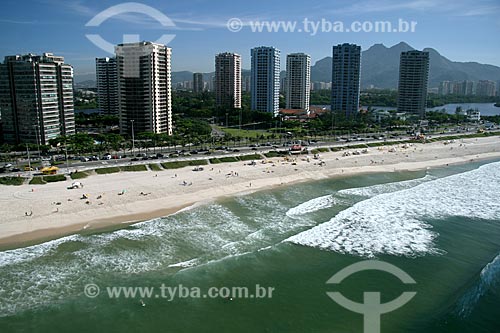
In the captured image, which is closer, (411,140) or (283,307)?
(283,307)

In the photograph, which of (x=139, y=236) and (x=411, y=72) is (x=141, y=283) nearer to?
(x=139, y=236)

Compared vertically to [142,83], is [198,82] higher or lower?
higher

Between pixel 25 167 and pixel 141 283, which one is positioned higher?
pixel 25 167

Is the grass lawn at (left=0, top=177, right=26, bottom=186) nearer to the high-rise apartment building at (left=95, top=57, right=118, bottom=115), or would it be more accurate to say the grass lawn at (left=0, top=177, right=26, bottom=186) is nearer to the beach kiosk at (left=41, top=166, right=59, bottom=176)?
the beach kiosk at (left=41, top=166, right=59, bottom=176)

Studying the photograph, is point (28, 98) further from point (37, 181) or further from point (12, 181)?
point (37, 181)

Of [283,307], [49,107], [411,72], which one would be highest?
[411,72]

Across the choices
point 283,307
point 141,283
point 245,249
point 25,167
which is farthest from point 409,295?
point 25,167
